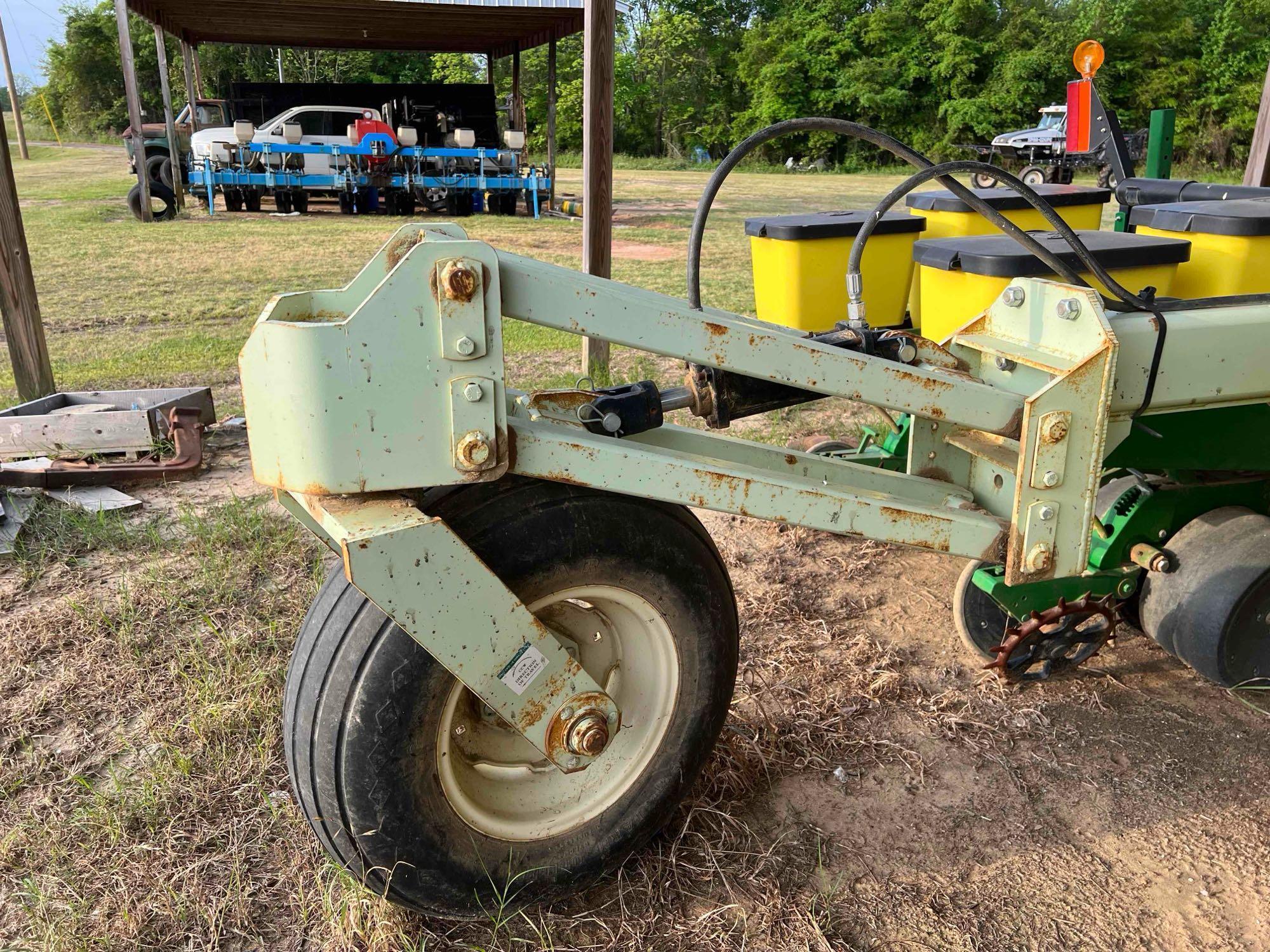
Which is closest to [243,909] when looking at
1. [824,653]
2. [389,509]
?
[389,509]

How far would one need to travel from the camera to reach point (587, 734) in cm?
182

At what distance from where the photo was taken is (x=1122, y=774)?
242cm

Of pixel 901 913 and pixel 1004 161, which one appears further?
pixel 1004 161

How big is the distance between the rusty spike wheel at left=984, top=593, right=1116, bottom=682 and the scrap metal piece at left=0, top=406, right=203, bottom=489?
3336mm

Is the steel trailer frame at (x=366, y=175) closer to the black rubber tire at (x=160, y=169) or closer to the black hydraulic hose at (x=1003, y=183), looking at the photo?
the black rubber tire at (x=160, y=169)

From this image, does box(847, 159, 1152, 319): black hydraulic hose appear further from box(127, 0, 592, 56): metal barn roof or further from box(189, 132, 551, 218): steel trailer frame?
box(189, 132, 551, 218): steel trailer frame

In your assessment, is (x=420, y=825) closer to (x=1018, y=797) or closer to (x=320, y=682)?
(x=320, y=682)

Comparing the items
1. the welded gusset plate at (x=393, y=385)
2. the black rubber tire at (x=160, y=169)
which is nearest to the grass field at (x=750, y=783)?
the welded gusset plate at (x=393, y=385)

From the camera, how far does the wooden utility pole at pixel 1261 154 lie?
4.75 metres

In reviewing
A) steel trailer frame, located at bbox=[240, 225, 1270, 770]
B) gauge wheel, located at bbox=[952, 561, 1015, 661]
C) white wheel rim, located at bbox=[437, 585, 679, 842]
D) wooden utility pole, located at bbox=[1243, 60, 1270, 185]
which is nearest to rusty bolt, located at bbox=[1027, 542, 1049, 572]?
steel trailer frame, located at bbox=[240, 225, 1270, 770]

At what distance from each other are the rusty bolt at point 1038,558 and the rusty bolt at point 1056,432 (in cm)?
22

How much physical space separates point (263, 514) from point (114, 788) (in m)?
1.63

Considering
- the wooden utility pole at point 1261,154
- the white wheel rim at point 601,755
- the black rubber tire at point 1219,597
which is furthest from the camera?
the wooden utility pole at point 1261,154

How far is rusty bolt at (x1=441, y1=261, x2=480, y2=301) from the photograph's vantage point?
5.04 feet
